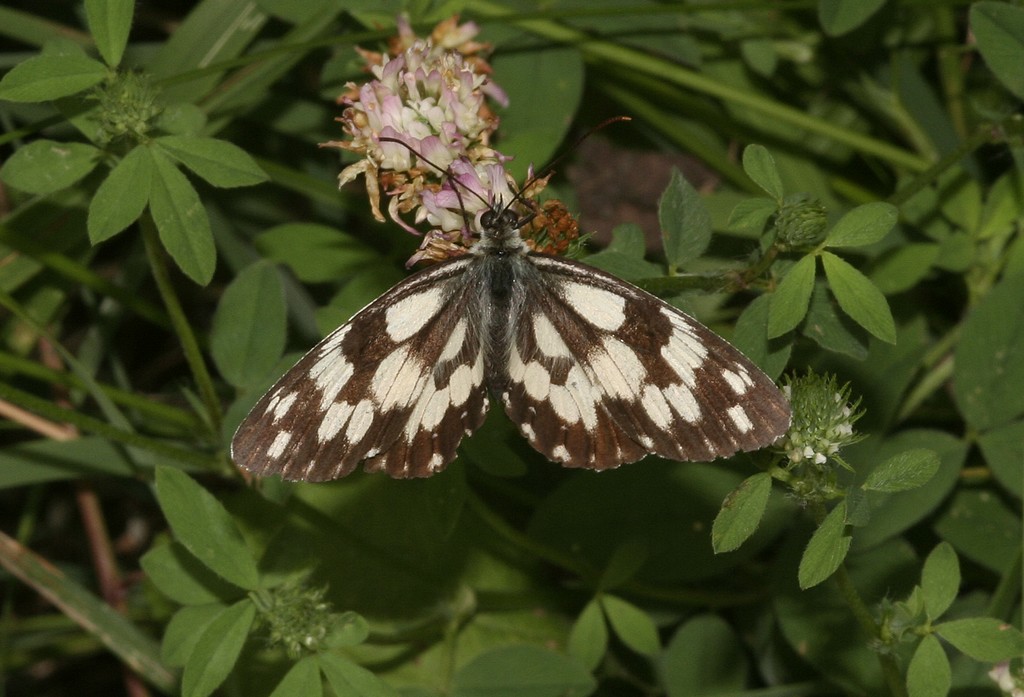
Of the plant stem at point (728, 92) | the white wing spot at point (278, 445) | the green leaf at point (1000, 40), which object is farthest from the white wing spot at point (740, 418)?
the plant stem at point (728, 92)

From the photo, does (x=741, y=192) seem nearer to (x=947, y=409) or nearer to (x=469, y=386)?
(x=947, y=409)

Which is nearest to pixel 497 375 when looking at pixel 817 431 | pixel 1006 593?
pixel 817 431

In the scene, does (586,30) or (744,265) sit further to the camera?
(586,30)

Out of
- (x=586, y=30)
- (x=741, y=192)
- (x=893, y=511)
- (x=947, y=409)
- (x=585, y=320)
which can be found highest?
(x=586, y=30)

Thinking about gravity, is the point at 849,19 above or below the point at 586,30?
below

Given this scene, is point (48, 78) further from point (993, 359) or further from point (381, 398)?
point (993, 359)

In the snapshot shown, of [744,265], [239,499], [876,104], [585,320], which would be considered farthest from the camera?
[876,104]

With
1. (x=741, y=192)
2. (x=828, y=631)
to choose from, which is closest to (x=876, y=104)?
(x=741, y=192)

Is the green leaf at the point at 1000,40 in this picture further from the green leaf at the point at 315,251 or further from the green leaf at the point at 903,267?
the green leaf at the point at 315,251
